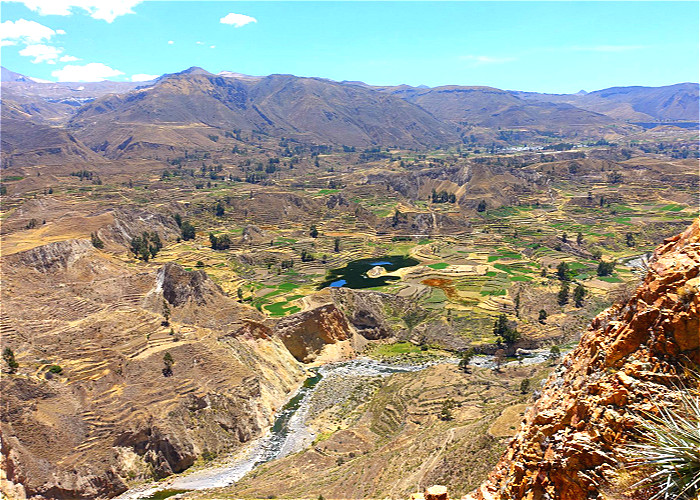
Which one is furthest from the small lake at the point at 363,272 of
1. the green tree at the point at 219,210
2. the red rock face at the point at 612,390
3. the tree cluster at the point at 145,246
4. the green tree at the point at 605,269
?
the red rock face at the point at 612,390

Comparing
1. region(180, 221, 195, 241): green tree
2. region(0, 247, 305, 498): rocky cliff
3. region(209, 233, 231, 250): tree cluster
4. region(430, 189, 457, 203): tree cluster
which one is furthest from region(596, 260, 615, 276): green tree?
region(180, 221, 195, 241): green tree

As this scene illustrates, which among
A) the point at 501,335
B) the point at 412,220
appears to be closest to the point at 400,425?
the point at 501,335

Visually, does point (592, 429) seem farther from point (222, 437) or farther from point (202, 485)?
point (222, 437)

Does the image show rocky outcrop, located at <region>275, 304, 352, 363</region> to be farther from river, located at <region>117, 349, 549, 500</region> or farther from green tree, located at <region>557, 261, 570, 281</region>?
green tree, located at <region>557, 261, 570, 281</region>

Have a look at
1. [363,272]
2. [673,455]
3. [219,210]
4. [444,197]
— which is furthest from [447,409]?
[444,197]

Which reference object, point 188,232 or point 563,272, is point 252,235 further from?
point 563,272

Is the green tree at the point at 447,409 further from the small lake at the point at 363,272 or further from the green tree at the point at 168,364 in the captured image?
the small lake at the point at 363,272
